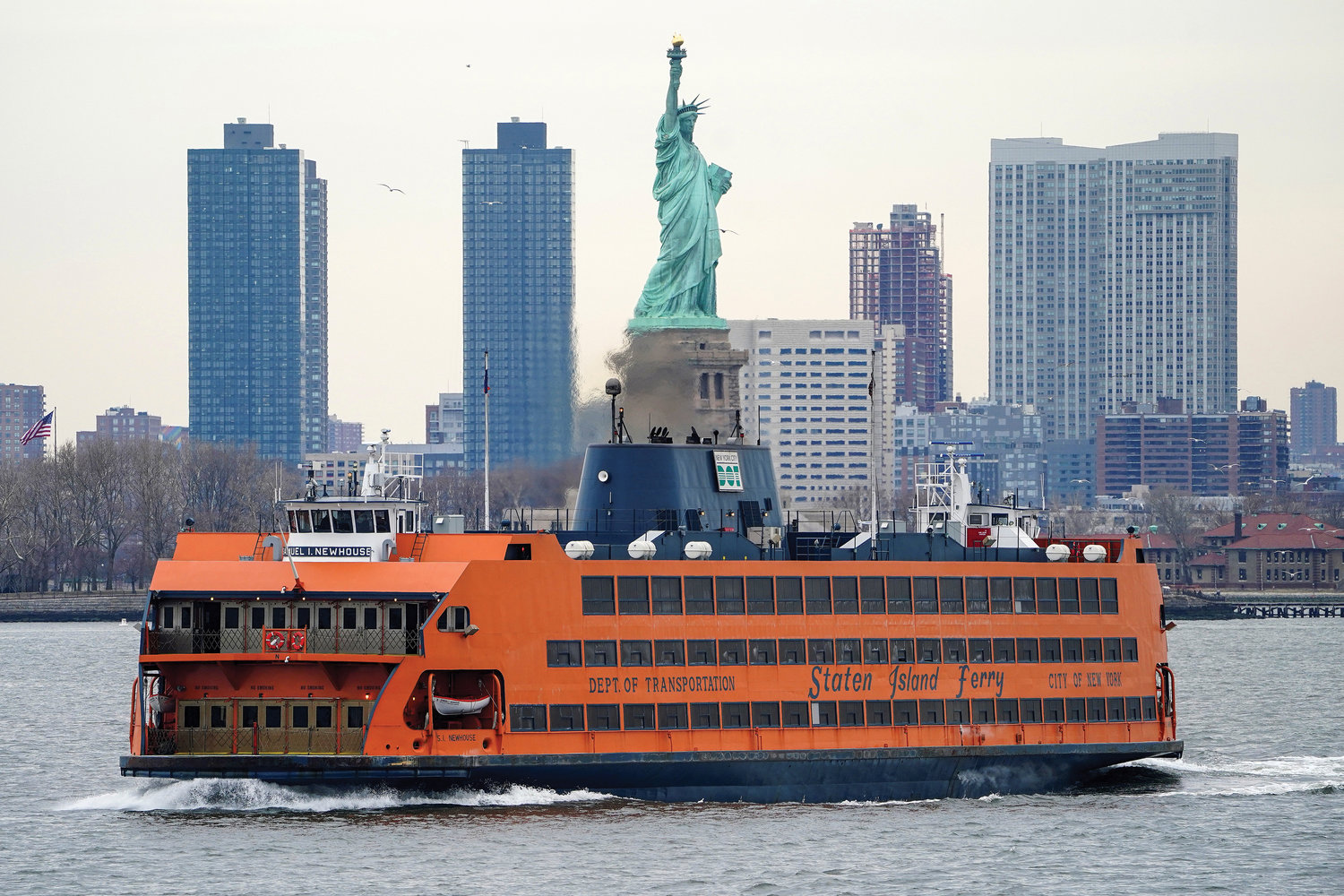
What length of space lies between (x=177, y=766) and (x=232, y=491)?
346 ft

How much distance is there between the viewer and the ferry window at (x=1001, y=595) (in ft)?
158

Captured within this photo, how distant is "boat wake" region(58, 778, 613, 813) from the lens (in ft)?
140

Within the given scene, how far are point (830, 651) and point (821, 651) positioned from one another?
22cm

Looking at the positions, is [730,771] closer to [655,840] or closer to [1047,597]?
[655,840]

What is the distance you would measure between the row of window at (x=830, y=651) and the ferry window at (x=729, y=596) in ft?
2.01

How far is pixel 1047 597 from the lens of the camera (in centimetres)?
4900

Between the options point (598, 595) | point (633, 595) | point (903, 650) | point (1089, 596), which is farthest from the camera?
point (1089, 596)

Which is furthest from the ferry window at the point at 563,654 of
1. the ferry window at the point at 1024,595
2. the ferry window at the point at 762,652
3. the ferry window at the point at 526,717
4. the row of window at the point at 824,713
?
the ferry window at the point at 1024,595

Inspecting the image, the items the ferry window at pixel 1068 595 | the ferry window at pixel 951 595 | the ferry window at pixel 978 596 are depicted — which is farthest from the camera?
Answer: the ferry window at pixel 1068 595

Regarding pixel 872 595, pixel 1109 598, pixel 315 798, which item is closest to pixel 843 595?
pixel 872 595

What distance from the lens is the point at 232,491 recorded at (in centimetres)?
14525

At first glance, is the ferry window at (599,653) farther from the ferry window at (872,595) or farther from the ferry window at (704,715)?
the ferry window at (872,595)

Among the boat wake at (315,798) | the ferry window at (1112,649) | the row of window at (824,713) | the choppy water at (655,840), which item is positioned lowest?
the choppy water at (655,840)

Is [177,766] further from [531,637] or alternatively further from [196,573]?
[531,637]
